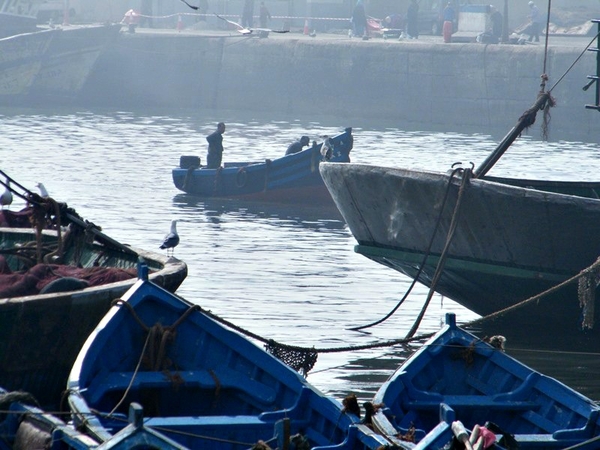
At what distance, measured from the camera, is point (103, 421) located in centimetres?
721

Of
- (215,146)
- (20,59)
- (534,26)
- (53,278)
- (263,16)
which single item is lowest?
(53,278)

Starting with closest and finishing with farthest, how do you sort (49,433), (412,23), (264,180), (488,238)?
(49,433)
(488,238)
(264,180)
(412,23)

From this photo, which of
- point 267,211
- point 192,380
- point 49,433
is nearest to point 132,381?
point 192,380

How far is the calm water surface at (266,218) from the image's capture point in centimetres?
1266

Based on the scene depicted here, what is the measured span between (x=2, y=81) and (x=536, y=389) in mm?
39525

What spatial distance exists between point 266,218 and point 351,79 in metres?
22.4

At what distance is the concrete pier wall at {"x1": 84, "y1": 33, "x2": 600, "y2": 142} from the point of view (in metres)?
39.8

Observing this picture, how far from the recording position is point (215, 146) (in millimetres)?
23484

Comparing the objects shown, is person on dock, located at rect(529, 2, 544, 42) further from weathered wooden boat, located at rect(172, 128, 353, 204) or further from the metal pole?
weathered wooden boat, located at rect(172, 128, 353, 204)

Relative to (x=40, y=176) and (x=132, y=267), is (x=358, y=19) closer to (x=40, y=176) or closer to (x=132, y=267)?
(x=40, y=176)

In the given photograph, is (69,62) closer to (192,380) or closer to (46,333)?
(46,333)

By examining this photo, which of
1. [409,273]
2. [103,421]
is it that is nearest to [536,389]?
[103,421]

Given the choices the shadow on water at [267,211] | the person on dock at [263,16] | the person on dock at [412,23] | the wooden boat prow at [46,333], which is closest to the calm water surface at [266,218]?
the shadow on water at [267,211]

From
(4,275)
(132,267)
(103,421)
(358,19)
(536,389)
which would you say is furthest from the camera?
(358,19)
